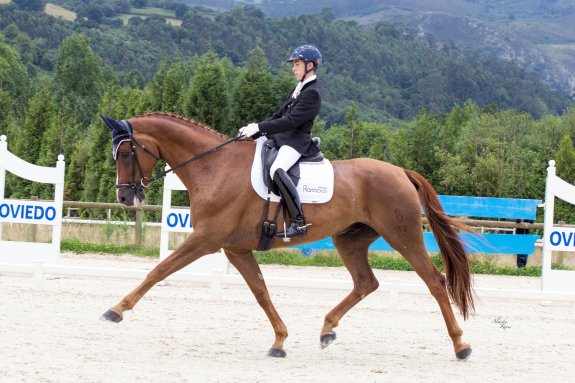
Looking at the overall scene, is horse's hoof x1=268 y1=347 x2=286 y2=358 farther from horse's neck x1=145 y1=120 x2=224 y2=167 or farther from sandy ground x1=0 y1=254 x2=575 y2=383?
horse's neck x1=145 y1=120 x2=224 y2=167

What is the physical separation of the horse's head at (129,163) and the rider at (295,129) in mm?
867

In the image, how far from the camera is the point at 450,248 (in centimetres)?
825

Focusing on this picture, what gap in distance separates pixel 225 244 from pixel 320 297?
5.02m


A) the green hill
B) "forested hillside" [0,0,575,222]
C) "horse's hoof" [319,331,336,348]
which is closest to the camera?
"horse's hoof" [319,331,336,348]

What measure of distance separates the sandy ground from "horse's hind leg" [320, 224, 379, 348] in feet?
1.47

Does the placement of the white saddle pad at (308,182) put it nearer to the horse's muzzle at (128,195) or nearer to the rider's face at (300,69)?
the rider's face at (300,69)

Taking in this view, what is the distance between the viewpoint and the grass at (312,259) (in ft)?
53.6

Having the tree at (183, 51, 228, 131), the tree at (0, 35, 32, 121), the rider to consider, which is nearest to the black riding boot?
the rider

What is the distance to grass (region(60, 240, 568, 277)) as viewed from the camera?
16.3 m

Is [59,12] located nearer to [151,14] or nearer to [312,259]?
[151,14]

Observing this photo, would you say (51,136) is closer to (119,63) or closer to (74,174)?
(74,174)

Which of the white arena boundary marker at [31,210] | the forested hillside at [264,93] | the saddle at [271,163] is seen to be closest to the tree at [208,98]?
the forested hillside at [264,93]

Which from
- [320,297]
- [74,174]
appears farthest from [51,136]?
[320,297]

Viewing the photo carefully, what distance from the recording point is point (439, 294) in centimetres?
793
